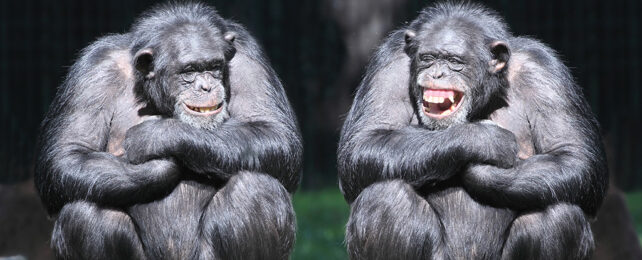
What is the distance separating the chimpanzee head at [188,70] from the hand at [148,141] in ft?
0.77

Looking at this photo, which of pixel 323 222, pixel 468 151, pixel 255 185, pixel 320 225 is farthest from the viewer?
pixel 323 222

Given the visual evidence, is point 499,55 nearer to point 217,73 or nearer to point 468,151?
point 468,151

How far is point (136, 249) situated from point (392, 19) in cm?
585

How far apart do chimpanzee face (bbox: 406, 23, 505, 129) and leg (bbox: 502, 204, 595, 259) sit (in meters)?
0.70

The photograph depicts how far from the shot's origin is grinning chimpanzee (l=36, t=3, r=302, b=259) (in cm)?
680

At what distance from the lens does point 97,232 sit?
6.78 m

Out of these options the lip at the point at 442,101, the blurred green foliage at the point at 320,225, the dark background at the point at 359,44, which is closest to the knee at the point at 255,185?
the lip at the point at 442,101

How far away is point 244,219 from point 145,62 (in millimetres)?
1117

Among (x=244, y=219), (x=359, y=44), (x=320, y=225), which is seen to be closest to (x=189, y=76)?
(x=244, y=219)

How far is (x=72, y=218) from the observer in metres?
6.82

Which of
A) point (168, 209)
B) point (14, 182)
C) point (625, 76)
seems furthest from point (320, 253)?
point (625, 76)

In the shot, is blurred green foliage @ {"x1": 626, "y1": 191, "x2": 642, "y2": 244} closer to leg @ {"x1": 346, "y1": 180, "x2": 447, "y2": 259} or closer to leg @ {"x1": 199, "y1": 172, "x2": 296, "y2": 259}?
leg @ {"x1": 346, "y1": 180, "x2": 447, "y2": 259}

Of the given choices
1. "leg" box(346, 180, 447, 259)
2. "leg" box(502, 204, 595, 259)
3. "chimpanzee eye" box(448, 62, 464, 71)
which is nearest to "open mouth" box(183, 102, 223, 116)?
"leg" box(346, 180, 447, 259)

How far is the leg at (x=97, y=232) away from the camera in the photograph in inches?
267
